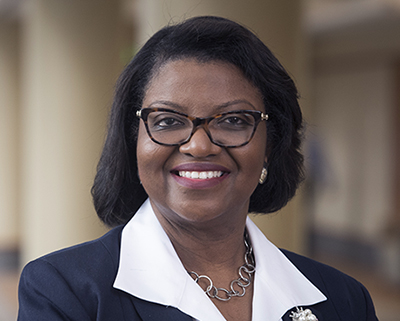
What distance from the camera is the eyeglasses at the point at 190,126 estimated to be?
5.24ft

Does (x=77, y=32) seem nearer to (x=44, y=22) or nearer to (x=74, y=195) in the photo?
(x=44, y=22)

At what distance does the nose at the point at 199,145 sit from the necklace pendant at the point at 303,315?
60 centimetres

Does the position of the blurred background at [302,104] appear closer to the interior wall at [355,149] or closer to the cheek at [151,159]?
the interior wall at [355,149]

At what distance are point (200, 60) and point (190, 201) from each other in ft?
1.41

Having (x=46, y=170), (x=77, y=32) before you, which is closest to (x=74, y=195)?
(x=46, y=170)

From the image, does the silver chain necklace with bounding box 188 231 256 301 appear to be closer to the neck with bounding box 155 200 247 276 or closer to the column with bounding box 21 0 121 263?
the neck with bounding box 155 200 247 276

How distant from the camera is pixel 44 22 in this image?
5.67 m

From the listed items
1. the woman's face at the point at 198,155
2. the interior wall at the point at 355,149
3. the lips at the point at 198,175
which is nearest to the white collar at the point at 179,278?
the woman's face at the point at 198,155

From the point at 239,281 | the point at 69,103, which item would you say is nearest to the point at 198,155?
the point at 239,281

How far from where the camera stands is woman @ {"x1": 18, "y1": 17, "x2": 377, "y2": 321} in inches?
61.0

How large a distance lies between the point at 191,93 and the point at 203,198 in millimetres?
312

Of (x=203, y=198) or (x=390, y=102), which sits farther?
(x=390, y=102)

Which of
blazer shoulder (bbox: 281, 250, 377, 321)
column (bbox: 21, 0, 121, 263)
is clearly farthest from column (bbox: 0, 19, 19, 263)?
blazer shoulder (bbox: 281, 250, 377, 321)

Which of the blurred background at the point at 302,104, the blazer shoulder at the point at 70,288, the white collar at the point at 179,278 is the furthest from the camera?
the blurred background at the point at 302,104
